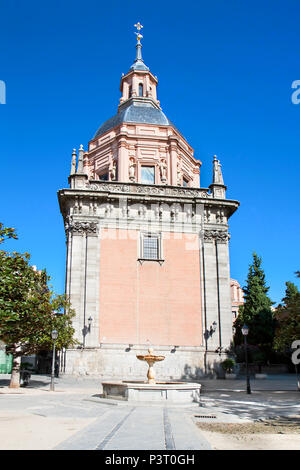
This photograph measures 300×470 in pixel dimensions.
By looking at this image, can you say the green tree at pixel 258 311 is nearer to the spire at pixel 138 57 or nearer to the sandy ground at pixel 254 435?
the spire at pixel 138 57

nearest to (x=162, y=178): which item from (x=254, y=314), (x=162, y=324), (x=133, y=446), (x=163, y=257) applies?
(x=163, y=257)

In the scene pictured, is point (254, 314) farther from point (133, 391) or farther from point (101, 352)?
point (133, 391)

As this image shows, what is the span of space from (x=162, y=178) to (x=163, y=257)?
6.94m

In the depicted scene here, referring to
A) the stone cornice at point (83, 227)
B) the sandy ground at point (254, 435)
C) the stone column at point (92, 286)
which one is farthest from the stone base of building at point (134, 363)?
the sandy ground at point (254, 435)

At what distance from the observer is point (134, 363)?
85.5ft

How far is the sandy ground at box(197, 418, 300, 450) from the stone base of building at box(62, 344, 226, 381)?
15687 mm

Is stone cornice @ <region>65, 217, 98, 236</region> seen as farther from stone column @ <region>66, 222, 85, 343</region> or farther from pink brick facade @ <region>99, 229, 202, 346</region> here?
pink brick facade @ <region>99, 229, 202, 346</region>

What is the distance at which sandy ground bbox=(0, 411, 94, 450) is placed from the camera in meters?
7.04

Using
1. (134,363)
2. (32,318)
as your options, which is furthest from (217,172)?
(32,318)

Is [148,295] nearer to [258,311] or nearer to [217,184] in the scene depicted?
[217,184]

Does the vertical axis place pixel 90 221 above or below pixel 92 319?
above

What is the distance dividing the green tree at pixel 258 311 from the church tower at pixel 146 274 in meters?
16.8

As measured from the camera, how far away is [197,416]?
38.2 feet

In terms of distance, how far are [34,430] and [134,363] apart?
59.0 feet
